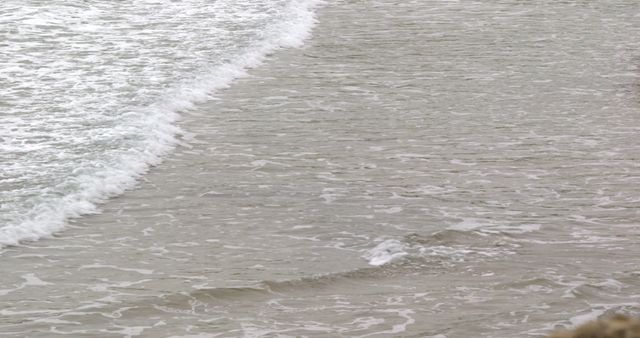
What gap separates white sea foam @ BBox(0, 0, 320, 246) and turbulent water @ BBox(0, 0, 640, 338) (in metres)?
0.04

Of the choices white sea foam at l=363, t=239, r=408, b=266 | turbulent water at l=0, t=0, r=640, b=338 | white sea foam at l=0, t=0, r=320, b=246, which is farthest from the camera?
white sea foam at l=0, t=0, r=320, b=246

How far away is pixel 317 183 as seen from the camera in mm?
8742

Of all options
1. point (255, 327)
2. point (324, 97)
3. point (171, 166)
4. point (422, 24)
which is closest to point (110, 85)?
point (324, 97)

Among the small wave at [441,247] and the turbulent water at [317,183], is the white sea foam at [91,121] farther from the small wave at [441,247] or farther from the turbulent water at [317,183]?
the small wave at [441,247]

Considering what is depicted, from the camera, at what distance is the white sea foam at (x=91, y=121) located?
27.4 ft

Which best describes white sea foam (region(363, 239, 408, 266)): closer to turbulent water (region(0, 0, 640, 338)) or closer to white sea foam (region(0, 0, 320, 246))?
turbulent water (region(0, 0, 640, 338))

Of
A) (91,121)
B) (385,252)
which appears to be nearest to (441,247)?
(385,252)

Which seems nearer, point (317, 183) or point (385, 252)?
point (385, 252)

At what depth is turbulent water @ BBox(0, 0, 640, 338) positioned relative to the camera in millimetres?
6297

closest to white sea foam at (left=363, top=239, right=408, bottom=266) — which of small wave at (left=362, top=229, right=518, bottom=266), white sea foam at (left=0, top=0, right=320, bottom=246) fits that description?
small wave at (left=362, top=229, right=518, bottom=266)

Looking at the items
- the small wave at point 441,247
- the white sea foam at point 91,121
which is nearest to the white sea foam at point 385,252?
the small wave at point 441,247

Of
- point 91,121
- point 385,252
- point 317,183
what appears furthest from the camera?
point 91,121

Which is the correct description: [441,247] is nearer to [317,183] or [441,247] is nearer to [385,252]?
[385,252]

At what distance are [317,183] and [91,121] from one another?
3025mm
